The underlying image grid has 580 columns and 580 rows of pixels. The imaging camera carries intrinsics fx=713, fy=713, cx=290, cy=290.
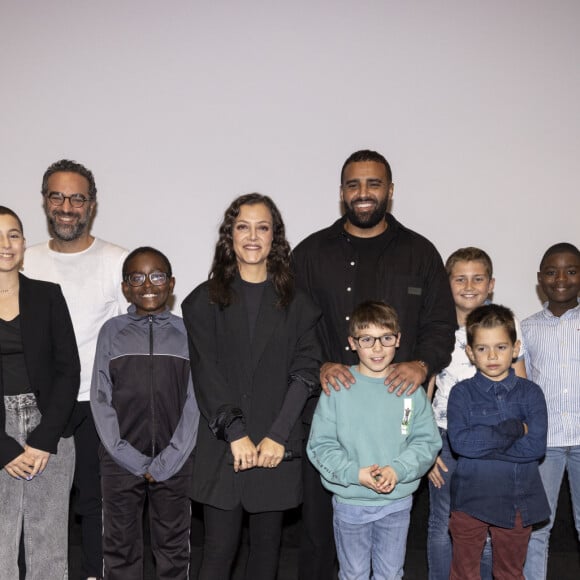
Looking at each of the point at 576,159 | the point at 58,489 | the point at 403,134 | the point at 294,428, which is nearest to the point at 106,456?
the point at 58,489

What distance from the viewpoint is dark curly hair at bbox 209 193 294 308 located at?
2.77 meters

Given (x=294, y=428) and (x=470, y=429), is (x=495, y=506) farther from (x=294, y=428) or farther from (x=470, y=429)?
(x=294, y=428)

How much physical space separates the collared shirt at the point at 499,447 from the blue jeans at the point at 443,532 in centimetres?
24

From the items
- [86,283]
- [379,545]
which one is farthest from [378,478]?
[86,283]

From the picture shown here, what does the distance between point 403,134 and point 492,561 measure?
7.95 ft

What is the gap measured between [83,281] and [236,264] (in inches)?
33.1

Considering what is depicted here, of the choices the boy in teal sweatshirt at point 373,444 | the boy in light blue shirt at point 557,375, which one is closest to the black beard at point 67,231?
the boy in teal sweatshirt at point 373,444

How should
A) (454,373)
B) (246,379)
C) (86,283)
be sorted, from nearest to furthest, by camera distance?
(246,379), (454,373), (86,283)

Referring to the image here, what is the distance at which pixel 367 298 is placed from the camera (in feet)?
9.78

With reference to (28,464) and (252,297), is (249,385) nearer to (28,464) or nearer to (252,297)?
(252,297)

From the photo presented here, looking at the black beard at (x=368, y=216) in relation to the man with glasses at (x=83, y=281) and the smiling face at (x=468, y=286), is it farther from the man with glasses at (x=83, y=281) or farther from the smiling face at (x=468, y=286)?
the man with glasses at (x=83, y=281)

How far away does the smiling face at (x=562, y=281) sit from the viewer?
3.29m

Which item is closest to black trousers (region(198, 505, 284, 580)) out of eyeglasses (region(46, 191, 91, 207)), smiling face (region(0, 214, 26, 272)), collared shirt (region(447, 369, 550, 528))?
collared shirt (region(447, 369, 550, 528))

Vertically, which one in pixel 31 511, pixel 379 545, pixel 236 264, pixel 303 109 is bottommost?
pixel 379 545
